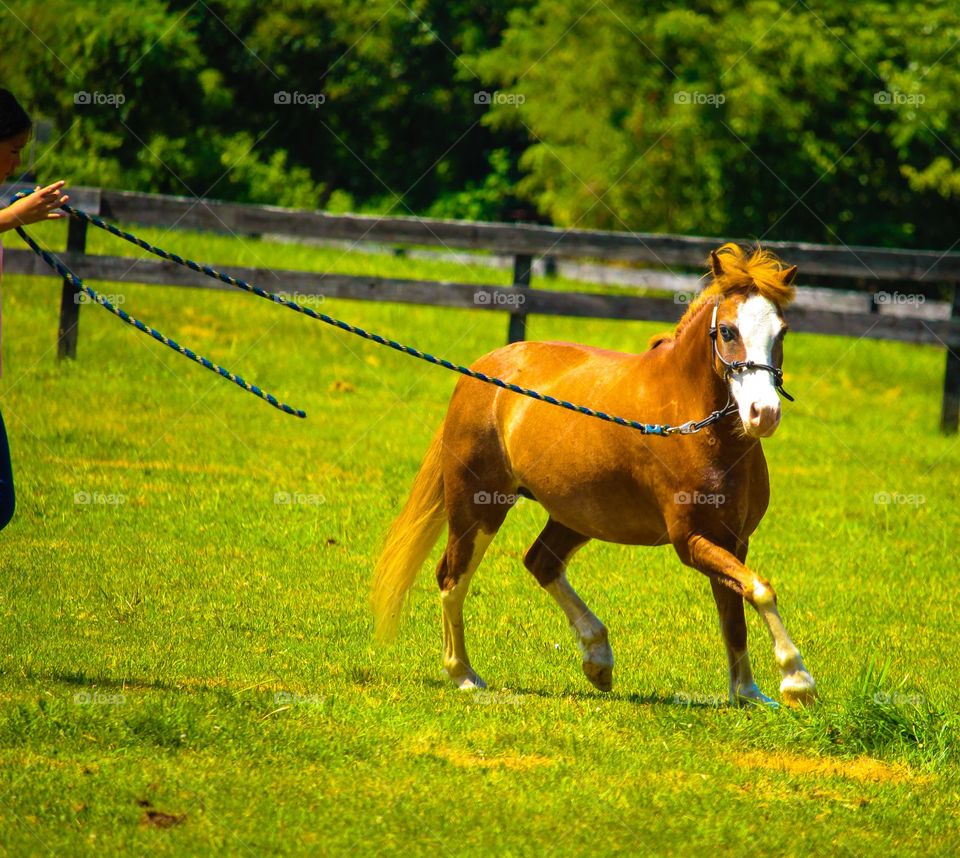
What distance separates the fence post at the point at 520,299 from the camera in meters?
13.0

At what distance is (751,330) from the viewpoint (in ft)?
17.9

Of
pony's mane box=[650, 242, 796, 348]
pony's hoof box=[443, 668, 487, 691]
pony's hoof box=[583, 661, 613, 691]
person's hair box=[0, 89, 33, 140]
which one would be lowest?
pony's hoof box=[443, 668, 487, 691]

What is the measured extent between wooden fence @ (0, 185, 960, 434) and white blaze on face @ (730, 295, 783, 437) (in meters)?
7.47

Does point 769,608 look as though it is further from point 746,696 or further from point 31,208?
point 31,208

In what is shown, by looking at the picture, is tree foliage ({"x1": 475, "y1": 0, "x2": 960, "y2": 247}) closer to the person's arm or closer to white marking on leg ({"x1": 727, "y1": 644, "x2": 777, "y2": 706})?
white marking on leg ({"x1": 727, "y1": 644, "x2": 777, "y2": 706})

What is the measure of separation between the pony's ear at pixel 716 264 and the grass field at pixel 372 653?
1.90 m

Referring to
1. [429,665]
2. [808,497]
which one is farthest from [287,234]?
[429,665]

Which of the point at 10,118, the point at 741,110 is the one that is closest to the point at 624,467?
the point at 10,118

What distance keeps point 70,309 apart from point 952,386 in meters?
9.11

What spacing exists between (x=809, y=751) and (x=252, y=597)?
351 cm

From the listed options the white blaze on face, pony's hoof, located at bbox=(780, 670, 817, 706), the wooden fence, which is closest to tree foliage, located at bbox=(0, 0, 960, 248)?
the wooden fence

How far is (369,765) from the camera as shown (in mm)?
4867

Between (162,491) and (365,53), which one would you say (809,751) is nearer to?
(162,491)

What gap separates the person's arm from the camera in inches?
189
